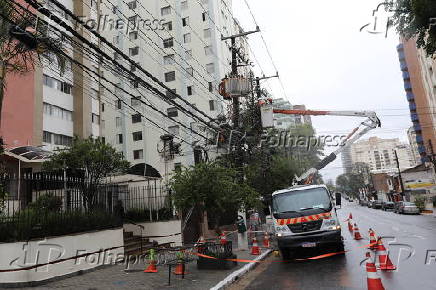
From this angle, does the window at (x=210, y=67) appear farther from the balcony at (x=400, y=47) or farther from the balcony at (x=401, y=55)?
the balcony at (x=401, y=55)

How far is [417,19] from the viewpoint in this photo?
828 centimetres

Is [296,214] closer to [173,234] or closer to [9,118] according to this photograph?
[173,234]

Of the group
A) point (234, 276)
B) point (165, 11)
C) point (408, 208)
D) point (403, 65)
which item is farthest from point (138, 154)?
point (403, 65)

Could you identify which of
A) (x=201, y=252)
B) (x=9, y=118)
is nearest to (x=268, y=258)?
(x=201, y=252)

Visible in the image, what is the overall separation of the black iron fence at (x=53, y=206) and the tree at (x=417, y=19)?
10.3 metres

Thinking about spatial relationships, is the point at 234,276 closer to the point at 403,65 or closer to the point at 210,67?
the point at 210,67

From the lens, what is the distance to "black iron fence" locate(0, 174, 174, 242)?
9680mm

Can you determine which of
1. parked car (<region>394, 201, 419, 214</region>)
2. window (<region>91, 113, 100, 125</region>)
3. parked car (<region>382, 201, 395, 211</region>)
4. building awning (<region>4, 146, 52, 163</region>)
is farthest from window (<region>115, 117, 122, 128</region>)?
parked car (<region>382, 201, 395, 211</region>)

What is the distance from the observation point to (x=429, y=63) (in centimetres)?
4609

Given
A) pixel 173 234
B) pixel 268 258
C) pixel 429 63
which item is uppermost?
pixel 429 63

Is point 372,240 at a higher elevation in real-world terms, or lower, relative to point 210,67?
lower

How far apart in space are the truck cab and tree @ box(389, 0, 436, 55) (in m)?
5.62

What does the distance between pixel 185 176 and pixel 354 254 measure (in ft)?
20.0

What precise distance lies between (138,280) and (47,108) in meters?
26.8
